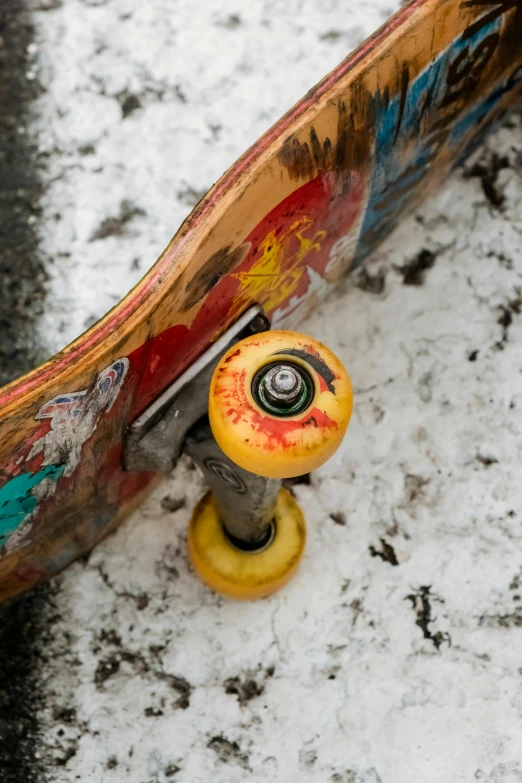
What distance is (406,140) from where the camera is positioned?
190 centimetres

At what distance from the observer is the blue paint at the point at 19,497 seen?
56.5 inches

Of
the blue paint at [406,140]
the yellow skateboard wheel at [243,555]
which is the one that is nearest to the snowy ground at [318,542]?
the yellow skateboard wheel at [243,555]

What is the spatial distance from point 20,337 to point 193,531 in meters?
0.84

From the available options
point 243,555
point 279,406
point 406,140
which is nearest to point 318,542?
point 243,555

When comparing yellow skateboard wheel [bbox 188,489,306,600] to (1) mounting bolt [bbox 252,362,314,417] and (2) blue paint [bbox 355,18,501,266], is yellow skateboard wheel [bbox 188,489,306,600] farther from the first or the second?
(2) blue paint [bbox 355,18,501,266]

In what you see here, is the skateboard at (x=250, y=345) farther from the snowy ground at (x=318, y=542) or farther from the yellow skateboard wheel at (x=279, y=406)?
the snowy ground at (x=318, y=542)

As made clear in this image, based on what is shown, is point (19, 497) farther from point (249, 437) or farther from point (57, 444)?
point (249, 437)

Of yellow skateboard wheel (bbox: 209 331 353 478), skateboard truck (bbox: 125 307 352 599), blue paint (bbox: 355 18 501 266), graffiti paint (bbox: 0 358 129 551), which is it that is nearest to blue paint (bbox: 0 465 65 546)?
graffiti paint (bbox: 0 358 129 551)

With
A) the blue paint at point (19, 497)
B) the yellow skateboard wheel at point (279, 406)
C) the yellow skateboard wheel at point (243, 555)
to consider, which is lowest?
the yellow skateboard wheel at point (243, 555)

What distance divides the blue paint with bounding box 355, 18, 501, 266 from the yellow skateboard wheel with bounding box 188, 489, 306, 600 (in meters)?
0.85

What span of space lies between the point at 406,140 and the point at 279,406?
100 cm

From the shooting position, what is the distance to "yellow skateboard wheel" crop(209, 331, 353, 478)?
4.01 ft

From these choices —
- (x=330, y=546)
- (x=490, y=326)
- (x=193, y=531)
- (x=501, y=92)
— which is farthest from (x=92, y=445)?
(x=501, y=92)

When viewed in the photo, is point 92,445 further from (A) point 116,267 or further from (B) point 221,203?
(A) point 116,267
